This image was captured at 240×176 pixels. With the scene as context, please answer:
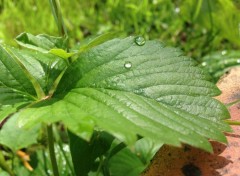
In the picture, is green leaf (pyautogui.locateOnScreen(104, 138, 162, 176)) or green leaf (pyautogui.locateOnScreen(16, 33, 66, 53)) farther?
green leaf (pyautogui.locateOnScreen(104, 138, 162, 176))

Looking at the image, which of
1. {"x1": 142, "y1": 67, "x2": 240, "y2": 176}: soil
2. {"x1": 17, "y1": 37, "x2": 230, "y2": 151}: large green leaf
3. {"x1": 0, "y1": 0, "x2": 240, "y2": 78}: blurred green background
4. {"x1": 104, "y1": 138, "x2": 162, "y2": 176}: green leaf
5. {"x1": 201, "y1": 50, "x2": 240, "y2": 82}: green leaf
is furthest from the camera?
{"x1": 0, "y1": 0, "x2": 240, "y2": 78}: blurred green background

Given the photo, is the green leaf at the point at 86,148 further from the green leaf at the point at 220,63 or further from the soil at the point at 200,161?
the green leaf at the point at 220,63

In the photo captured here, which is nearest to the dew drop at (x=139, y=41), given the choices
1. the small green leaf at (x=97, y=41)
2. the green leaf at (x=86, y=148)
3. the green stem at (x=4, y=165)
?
the small green leaf at (x=97, y=41)

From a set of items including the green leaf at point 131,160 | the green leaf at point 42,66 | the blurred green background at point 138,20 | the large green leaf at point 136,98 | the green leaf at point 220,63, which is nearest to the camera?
the large green leaf at point 136,98

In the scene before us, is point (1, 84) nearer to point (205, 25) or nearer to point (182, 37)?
point (205, 25)

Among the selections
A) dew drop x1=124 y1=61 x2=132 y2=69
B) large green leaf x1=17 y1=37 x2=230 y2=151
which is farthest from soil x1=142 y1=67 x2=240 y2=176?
dew drop x1=124 y1=61 x2=132 y2=69

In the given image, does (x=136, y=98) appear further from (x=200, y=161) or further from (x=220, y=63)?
(x=220, y=63)

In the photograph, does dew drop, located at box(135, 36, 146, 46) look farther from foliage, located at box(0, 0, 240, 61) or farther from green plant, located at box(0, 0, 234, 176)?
foliage, located at box(0, 0, 240, 61)
